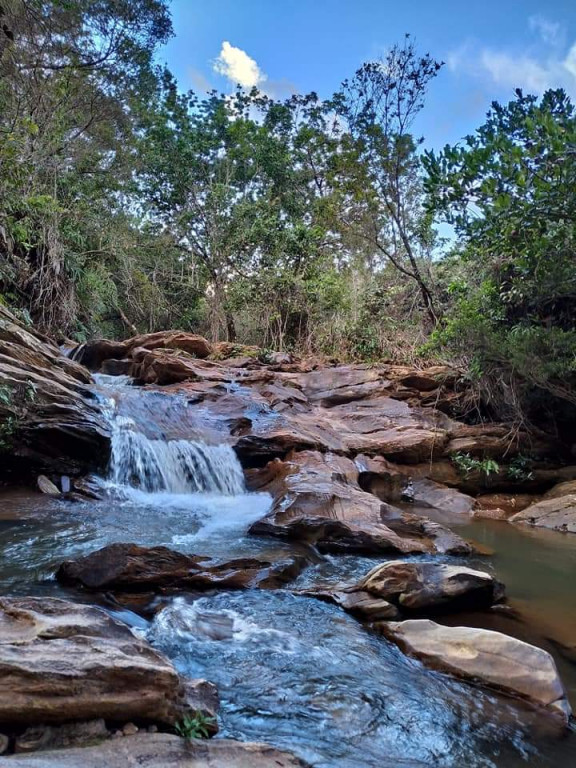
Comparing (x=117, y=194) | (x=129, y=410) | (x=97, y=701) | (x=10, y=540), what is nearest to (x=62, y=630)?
(x=97, y=701)

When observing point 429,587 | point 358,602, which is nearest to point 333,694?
point 358,602

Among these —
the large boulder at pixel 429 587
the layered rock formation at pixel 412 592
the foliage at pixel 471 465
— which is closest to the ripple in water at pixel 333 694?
the layered rock formation at pixel 412 592

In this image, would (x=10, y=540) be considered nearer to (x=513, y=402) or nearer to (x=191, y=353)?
(x=513, y=402)

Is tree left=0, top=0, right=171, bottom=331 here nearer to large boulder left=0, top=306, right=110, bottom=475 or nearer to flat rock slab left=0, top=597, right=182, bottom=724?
large boulder left=0, top=306, right=110, bottom=475

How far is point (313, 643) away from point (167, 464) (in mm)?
5010

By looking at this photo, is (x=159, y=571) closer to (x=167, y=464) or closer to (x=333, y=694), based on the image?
(x=333, y=694)

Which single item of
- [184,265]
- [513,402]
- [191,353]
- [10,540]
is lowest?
[10,540]

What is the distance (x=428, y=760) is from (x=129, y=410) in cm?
742

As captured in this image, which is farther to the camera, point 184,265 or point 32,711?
point 184,265

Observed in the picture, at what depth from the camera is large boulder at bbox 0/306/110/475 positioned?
23.0ft

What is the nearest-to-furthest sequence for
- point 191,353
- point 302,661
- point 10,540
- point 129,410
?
point 302,661 → point 10,540 → point 129,410 → point 191,353

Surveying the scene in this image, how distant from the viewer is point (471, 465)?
9.84 metres

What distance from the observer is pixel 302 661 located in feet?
10.5

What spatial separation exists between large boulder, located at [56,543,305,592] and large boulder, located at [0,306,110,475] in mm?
3568
